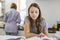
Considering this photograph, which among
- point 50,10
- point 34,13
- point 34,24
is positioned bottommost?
point 34,24

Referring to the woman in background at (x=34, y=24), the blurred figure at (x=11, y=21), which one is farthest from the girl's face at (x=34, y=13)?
the blurred figure at (x=11, y=21)

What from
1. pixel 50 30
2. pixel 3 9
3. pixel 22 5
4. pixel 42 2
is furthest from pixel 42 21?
pixel 3 9

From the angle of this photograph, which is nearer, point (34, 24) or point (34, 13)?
point (34, 13)

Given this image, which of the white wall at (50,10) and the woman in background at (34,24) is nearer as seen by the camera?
the woman in background at (34,24)

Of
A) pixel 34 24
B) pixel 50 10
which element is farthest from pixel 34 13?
pixel 50 10

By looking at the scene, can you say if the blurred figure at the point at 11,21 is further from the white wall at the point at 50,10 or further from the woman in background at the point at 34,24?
the woman in background at the point at 34,24

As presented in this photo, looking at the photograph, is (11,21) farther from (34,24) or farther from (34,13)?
(34,13)

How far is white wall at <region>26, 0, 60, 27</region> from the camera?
11.7 ft

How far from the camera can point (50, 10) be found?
360 centimetres

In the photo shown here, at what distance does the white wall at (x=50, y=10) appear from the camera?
3.58 m

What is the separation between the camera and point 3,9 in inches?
176

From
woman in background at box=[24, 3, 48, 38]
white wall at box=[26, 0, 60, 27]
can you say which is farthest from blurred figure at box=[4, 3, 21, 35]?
woman in background at box=[24, 3, 48, 38]

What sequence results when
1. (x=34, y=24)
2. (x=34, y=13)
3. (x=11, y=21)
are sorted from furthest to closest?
(x=11, y=21)
(x=34, y=24)
(x=34, y=13)

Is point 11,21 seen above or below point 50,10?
below
